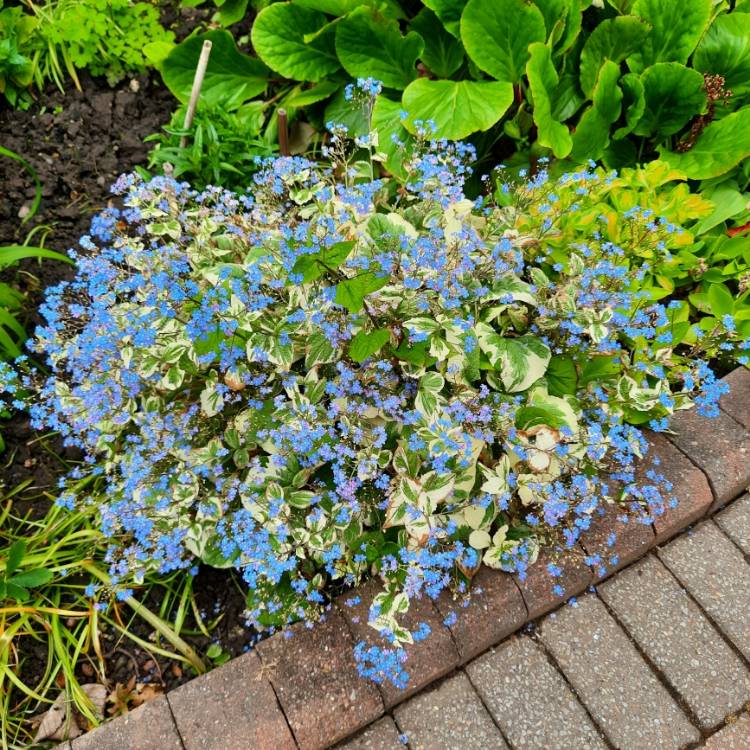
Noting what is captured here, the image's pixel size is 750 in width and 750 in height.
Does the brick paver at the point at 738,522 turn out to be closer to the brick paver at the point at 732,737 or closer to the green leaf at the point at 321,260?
the brick paver at the point at 732,737

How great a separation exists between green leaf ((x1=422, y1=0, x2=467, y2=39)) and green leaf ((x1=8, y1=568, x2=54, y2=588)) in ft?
9.25

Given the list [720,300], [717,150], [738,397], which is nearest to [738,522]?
[738,397]

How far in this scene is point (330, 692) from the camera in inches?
73.0

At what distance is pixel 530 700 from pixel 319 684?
0.69 metres

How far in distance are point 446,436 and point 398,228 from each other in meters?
0.72

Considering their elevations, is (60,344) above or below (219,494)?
above

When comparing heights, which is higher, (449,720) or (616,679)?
(616,679)

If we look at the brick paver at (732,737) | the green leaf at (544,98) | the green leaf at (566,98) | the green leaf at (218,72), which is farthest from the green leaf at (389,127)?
the brick paver at (732,737)

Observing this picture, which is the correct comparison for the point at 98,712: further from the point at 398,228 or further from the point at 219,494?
the point at 398,228

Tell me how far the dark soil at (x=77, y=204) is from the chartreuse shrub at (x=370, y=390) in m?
0.26

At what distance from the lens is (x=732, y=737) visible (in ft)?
6.30

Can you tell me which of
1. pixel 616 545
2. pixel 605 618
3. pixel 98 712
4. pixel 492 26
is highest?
pixel 492 26

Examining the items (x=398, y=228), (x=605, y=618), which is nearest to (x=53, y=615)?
(x=398, y=228)

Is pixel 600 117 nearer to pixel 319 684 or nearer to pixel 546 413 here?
pixel 546 413
